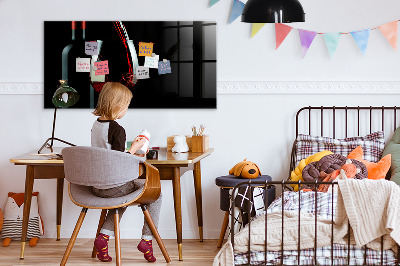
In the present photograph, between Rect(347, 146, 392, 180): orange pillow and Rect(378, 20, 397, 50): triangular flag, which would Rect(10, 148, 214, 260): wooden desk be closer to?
Rect(347, 146, 392, 180): orange pillow

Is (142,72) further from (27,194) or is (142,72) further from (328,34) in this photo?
(328,34)

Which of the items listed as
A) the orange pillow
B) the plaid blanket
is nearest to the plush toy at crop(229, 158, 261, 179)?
the orange pillow

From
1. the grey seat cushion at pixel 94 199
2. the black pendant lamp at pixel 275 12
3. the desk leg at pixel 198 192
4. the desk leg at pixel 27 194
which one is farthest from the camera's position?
the desk leg at pixel 198 192

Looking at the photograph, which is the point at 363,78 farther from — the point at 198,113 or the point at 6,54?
the point at 6,54

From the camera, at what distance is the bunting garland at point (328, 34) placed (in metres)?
4.50

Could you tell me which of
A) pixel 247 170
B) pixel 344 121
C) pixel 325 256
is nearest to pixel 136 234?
pixel 247 170

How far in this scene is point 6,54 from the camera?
15.2 feet

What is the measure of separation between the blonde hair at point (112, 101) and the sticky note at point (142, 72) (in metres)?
0.89

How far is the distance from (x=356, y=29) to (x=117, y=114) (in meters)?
1.90

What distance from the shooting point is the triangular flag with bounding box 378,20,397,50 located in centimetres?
450

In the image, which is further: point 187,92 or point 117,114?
point 187,92

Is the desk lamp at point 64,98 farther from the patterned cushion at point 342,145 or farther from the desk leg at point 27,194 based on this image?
the patterned cushion at point 342,145

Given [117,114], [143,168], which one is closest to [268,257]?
[143,168]

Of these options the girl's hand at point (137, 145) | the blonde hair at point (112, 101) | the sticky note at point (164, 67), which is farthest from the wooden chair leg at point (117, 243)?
the sticky note at point (164, 67)
